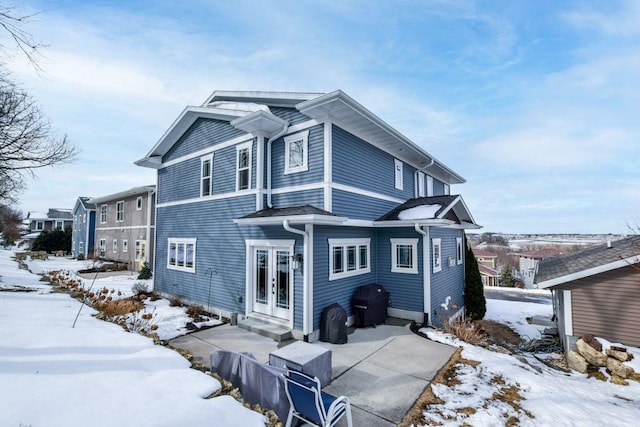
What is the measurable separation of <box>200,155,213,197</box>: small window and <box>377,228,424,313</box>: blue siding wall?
6405 mm

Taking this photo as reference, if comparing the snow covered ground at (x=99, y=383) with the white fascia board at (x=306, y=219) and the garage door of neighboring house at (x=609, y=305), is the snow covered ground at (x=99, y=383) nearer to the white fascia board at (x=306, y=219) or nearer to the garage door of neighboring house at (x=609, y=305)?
the white fascia board at (x=306, y=219)

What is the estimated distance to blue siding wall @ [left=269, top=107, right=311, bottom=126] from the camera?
8211mm

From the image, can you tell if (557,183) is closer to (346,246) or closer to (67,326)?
(346,246)

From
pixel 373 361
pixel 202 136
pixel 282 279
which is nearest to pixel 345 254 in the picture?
pixel 282 279

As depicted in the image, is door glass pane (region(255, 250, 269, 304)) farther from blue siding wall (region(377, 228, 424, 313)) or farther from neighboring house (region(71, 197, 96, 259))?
neighboring house (region(71, 197, 96, 259))

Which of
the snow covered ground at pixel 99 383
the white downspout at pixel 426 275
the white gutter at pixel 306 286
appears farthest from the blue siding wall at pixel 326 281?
the snow covered ground at pixel 99 383

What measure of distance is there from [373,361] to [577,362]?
5.06 meters

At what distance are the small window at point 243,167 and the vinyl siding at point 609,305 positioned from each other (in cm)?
971

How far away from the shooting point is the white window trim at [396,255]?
9.21 meters

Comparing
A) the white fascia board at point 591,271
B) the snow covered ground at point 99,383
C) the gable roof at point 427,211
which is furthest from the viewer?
the gable roof at point 427,211

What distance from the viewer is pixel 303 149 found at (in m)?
8.16

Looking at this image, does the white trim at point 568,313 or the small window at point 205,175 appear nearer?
the white trim at point 568,313

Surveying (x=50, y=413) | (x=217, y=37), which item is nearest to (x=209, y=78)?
(x=217, y=37)

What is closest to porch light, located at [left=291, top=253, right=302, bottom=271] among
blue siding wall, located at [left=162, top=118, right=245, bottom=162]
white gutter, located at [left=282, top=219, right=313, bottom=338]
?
white gutter, located at [left=282, top=219, right=313, bottom=338]
